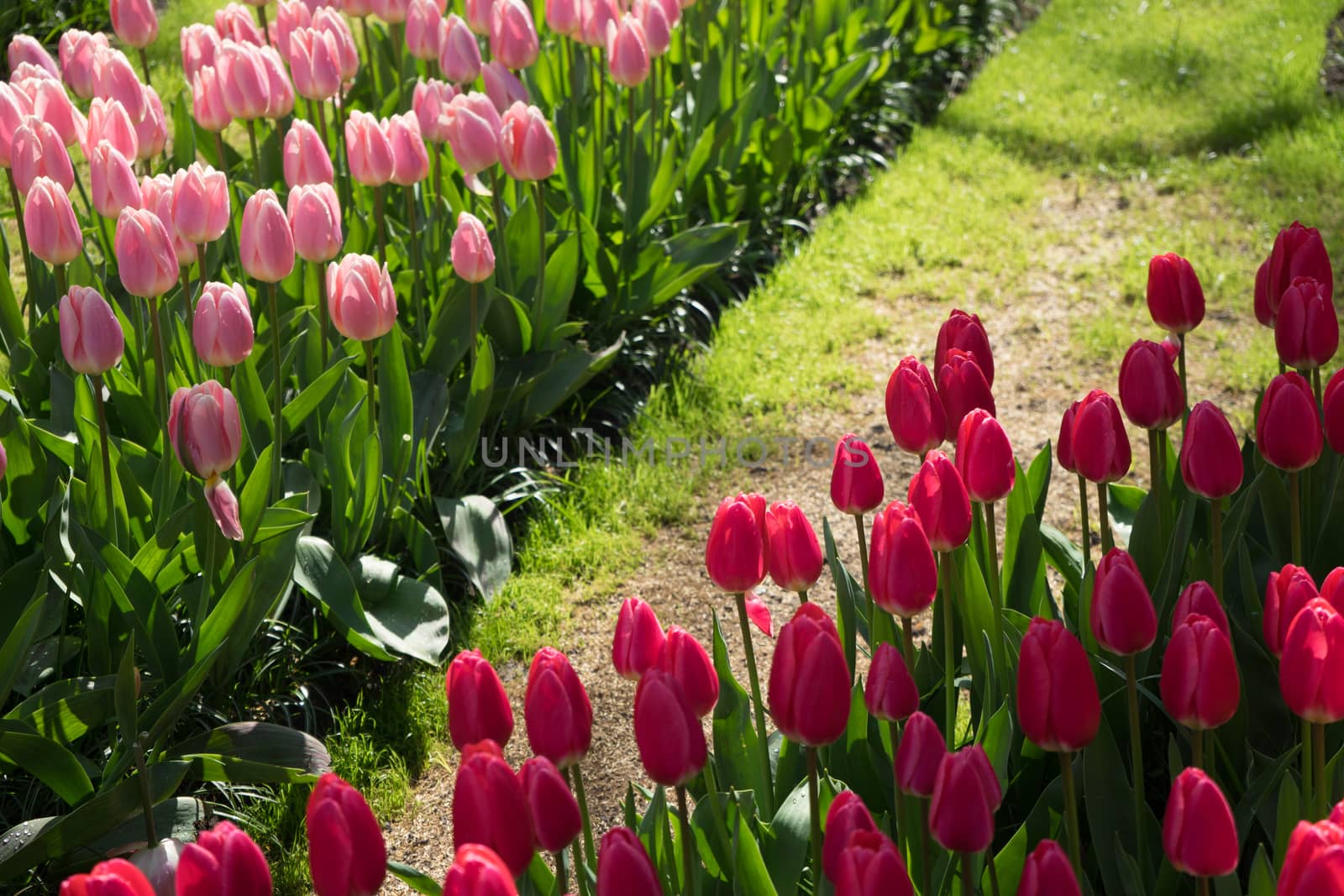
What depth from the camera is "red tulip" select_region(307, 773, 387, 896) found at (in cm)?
110

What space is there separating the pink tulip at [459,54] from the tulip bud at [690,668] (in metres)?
2.38

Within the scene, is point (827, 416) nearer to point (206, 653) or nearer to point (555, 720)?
point (206, 653)

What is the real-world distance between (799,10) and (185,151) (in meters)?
2.83

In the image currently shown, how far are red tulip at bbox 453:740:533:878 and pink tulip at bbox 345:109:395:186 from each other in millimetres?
1965

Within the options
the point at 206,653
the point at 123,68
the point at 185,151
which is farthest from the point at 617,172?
the point at 206,653

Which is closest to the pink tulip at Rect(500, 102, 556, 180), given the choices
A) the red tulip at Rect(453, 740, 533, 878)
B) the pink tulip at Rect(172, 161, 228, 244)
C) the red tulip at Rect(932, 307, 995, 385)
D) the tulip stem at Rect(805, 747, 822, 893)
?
the pink tulip at Rect(172, 161, 228, 244)

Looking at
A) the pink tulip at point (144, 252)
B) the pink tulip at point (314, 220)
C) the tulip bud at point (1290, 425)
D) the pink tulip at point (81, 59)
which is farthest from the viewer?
the pink tulip at point (81, 59)

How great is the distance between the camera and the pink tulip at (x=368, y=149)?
9.30ft

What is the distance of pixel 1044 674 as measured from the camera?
130cm

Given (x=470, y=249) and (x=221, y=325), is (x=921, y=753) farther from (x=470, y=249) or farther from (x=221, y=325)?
(x=470, y=249)

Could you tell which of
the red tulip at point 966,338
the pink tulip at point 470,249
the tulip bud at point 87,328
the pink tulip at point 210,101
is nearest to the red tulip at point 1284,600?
the red tulip at point 966,338

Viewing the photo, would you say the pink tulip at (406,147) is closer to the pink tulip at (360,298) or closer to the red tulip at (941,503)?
the pink tulip at (360,298)

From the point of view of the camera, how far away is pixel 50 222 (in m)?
2.35

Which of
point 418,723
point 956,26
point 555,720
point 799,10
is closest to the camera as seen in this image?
point 555,720
